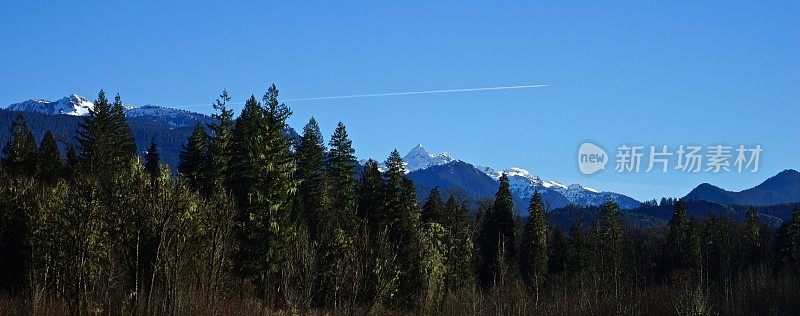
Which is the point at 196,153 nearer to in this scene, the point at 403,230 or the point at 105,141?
the point at 105,141

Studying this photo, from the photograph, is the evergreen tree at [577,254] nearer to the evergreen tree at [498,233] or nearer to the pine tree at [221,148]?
the evergreen tree at [498,233]

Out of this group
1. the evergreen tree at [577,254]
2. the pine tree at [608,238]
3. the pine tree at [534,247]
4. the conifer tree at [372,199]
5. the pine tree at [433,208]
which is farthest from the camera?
the evergreen tree at [577,254]

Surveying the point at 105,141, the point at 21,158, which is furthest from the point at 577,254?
the point at 21,158

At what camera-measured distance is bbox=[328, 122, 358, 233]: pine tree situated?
77544mm

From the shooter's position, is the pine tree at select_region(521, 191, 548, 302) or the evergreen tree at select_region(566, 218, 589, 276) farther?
the evergreen tree at select_region(566, 218, 589, 276)

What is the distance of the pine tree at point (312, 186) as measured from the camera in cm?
7494

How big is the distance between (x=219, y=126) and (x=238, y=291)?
17.4 meters

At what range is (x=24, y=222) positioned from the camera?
5609cm

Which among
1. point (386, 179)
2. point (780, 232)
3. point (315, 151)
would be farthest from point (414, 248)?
point (780, 232)

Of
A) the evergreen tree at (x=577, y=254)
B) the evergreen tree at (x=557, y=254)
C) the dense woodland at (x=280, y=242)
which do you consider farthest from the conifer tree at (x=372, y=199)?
the evergreen tree at (x=557, y=254)

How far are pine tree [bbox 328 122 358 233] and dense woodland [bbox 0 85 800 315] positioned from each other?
0.19m

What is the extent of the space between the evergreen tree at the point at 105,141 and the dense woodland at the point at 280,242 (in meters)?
0.28

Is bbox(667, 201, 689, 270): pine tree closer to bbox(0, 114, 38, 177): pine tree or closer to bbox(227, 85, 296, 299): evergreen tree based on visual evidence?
bbox(227, 85, 296, 299): evergreen tree

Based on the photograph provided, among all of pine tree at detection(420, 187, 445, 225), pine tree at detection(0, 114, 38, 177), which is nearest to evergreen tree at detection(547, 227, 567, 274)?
pine tree at detection(420, 187, 445, 225)
